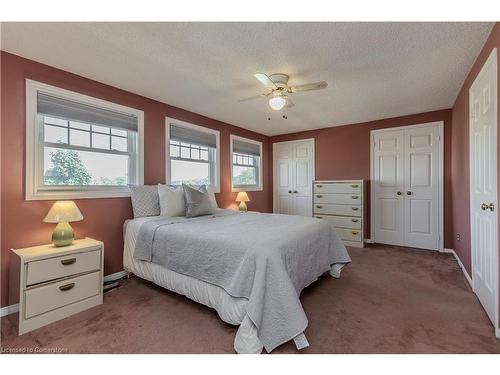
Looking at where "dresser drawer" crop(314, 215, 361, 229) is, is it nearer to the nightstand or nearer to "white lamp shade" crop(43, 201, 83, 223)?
the nightstand

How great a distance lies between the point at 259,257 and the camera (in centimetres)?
167

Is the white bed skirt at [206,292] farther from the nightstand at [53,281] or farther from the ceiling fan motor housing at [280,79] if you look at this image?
the ceiling fan motor housing at [280,79]

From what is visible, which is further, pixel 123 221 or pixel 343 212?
pixel 343 212

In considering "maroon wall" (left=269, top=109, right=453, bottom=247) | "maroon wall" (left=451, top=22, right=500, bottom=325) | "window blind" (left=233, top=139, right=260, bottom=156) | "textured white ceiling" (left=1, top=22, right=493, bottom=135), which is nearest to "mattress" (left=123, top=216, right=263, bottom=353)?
"textured white ceiling" (left=1, top=22, right=493, bottom=135)

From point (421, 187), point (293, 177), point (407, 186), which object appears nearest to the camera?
point (421, 187)

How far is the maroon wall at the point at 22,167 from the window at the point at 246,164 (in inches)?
51.6

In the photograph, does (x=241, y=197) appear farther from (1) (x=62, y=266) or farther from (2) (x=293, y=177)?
(1) (x=62, y=266)

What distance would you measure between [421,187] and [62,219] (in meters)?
4.95

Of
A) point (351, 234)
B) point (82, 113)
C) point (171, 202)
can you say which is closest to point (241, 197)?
point (171, 202)

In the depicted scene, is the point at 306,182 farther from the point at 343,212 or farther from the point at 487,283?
the point at 487,283

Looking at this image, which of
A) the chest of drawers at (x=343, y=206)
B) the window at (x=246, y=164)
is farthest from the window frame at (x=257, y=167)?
the chest of drawers at (x=343, y=206)

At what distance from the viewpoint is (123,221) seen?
290cm
